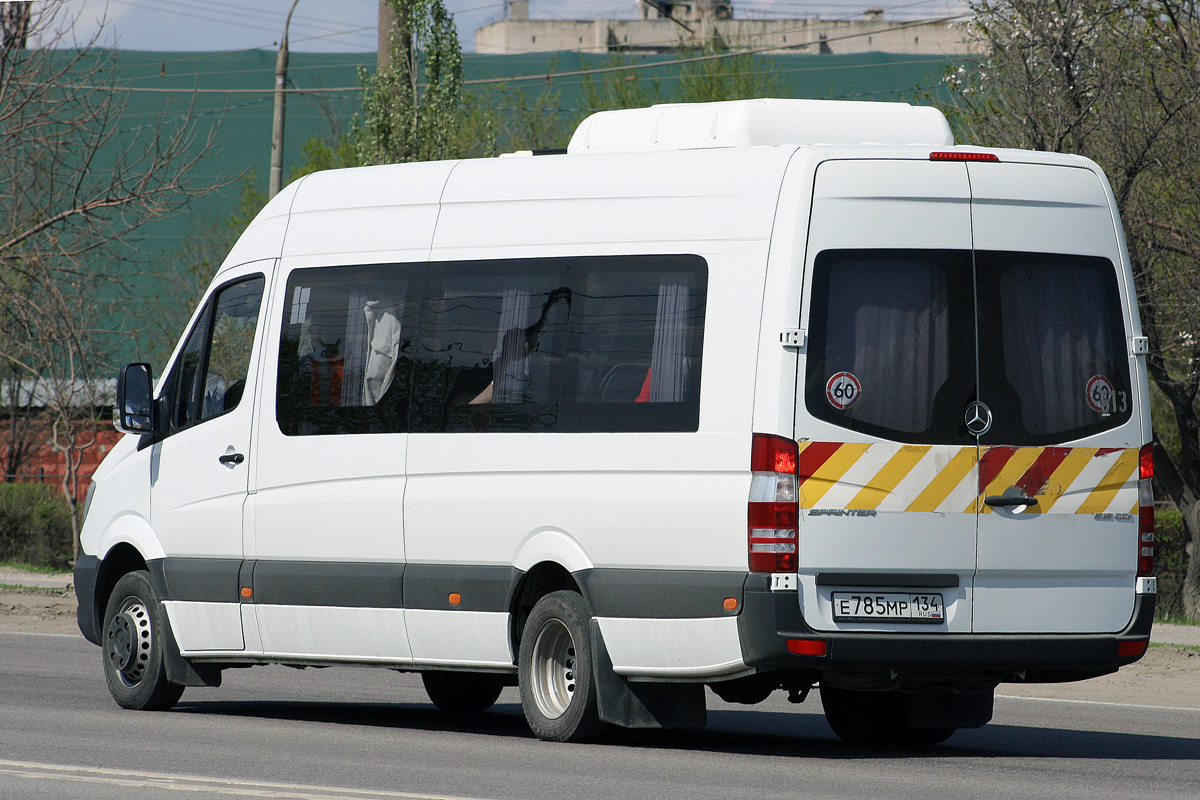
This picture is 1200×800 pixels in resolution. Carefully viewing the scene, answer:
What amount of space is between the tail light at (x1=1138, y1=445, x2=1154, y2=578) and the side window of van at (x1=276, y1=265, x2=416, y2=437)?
3620 millimetres

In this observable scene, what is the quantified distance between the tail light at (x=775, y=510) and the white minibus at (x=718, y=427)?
0.04 ft

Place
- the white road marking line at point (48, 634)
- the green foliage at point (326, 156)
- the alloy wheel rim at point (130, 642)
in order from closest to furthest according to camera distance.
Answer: the alloy wheel rim at point (130, 642) < the white road marking line at point (48, 634) < the green foliage at point (326, 156)

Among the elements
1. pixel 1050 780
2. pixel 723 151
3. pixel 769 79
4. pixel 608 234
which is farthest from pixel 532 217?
pixel 769 79

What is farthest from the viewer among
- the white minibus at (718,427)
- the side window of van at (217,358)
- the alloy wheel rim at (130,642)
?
the alloy wheel rim at (130,642)

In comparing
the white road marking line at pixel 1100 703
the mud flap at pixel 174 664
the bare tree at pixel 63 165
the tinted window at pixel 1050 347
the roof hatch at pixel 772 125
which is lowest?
the white road marking line at pixel 1100 703

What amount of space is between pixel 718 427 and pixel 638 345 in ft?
2.35

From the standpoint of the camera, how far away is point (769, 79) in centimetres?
3694

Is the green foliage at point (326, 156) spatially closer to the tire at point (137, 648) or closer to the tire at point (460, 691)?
the tire at point (137, 648)

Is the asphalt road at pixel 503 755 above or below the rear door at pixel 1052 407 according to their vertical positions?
below

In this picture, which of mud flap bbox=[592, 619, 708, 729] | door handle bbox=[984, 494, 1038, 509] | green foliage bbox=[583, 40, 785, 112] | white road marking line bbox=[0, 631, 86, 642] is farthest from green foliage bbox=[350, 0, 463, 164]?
door handle bbox=[984, 494, 1038, 509]

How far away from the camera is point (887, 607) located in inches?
327

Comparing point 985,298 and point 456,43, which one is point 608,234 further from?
point 456,43

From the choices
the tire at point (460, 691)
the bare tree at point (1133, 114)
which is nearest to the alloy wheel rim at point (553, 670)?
the tire at point (460, 691)

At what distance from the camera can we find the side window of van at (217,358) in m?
10.7
